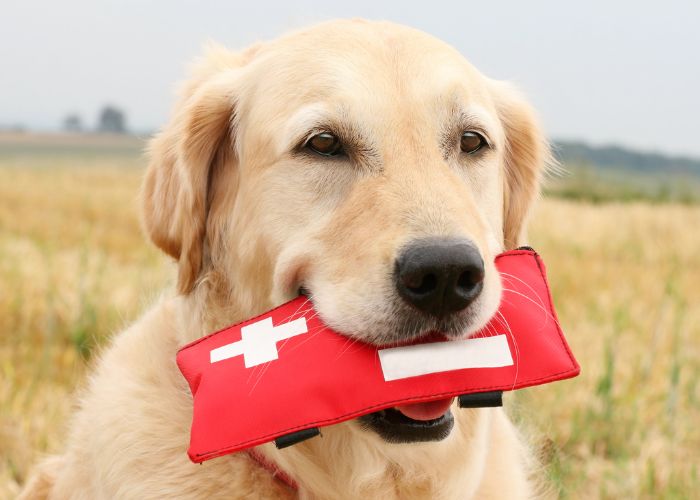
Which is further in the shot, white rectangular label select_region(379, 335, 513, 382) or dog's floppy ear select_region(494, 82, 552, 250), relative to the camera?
dog's floppy ear select_region(494, 82, 552, 250)

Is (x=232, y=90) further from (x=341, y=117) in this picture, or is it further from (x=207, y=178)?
(x=341, y=117)

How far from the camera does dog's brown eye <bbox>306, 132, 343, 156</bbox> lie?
2.59 metres

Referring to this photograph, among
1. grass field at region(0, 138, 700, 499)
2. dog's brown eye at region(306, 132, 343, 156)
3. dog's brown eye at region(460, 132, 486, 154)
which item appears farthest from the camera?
grass field at region(0, 138, 700, 499)

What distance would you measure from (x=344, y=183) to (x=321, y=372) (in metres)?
0.67

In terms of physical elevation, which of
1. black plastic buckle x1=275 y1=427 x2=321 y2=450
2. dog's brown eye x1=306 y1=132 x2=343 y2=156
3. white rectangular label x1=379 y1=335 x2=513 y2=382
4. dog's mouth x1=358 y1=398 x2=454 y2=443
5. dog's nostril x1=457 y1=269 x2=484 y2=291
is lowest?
dog's mouth x1=358 y1=398 x2=454 y2=443

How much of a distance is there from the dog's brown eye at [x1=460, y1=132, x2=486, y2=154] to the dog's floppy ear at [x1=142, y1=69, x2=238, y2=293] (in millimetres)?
861

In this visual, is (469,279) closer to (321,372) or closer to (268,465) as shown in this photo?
(321,372)

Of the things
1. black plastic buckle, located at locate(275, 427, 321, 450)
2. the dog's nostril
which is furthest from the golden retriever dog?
black plastic buckle, located at locate(275, 427, 321, 450)

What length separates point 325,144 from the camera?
2607 mm

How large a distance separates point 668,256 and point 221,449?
10346mm

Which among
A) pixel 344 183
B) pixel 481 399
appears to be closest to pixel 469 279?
pixel 481 399

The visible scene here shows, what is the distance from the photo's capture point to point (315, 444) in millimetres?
2738

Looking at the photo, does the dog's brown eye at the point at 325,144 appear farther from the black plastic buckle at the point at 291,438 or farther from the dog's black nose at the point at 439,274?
the black plastic buckle at the point at 291,438

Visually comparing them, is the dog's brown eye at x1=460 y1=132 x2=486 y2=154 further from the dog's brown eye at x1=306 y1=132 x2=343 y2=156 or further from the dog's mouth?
the dog's mouth
